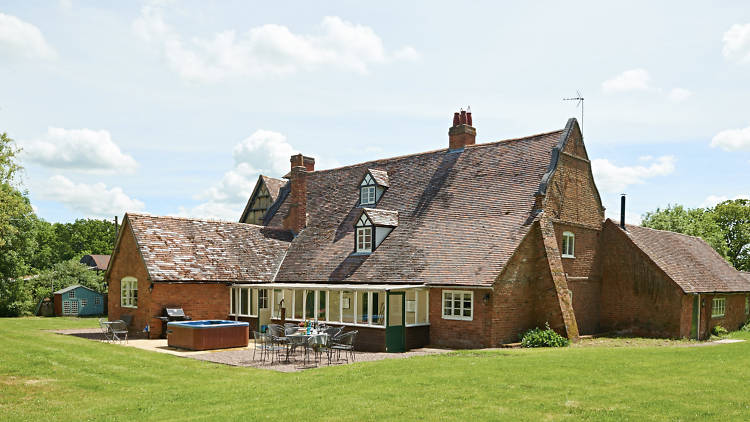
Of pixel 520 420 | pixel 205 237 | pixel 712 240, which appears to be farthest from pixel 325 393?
pixel 712 240

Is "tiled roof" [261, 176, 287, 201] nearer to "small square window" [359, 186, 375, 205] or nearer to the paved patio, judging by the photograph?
"small square window" [359, 186, 375, 205]

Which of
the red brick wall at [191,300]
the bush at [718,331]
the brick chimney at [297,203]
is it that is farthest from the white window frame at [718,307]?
the red brick wall at [191,300]

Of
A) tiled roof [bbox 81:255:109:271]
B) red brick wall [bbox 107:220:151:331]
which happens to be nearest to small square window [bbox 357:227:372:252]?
red brick wall [bbox 107:220:151:331]

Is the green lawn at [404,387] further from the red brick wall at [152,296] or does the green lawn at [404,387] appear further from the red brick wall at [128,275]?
the red brick wall at [128,275]

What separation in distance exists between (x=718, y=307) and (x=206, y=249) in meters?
25.1

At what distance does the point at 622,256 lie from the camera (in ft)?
90.1

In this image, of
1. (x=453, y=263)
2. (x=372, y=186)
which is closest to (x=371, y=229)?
(x=372, y=186)

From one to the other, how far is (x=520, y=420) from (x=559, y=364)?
5.74 meters

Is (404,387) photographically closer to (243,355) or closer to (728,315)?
(243,355)

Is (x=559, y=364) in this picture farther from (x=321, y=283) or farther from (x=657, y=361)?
(x=321, y=283)

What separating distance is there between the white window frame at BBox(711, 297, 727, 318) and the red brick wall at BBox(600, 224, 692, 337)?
3716mm

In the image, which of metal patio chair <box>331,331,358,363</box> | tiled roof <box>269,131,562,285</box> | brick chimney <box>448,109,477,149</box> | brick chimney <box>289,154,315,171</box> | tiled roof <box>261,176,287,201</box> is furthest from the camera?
tiled roof <box>261,176,287,201</box>

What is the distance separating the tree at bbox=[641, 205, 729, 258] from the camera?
172 feet

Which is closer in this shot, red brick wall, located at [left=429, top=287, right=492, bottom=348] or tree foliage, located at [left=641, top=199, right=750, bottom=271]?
red brick wall, located at [left=429, top=287, right=492, bottom=348]
